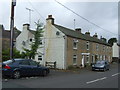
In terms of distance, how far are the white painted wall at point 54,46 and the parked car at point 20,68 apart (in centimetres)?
1152

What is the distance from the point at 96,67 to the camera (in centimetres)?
2675

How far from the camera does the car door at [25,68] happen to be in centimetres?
1492

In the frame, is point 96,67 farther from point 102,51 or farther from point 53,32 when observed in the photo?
point 102,51

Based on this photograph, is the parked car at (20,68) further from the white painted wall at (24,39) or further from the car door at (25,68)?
the white painted wall at (24,39)

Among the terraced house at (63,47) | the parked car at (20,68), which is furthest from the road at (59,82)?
the terraced house at (63,47)

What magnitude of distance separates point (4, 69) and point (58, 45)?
15.6m

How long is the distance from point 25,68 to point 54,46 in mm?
14910

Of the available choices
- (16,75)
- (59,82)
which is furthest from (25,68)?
(59,82)

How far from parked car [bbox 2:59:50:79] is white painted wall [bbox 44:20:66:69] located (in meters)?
11.5

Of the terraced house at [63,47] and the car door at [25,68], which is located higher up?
the terraced house at [63,47]

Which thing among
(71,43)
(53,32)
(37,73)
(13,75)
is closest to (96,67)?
(71,43)

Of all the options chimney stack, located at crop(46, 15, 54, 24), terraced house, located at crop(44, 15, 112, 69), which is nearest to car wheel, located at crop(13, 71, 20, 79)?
terraced house, located at crop(44, 15, 112, 69)

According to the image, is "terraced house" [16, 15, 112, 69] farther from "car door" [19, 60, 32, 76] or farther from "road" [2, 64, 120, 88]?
"road" [2, 64, 120, 88]

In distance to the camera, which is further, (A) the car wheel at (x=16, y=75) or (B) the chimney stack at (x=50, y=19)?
(B) the chimney stack at (x=50, y=19)
